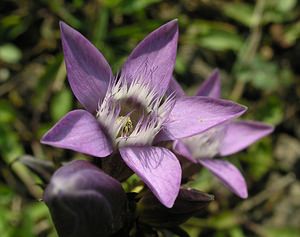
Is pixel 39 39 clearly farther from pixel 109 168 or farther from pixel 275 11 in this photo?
pixel 109 168

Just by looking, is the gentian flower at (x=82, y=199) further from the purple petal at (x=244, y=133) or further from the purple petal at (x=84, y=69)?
the purple petal at (x=244, y=133)

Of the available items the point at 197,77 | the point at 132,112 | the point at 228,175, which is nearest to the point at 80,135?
the point at 132,112

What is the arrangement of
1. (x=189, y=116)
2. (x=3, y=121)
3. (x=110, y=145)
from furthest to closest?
(x=3, y=121)
(x=189, y=116)
(x=110, y=145)

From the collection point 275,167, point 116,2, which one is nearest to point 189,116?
point 116,2

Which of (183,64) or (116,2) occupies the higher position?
(116,2)

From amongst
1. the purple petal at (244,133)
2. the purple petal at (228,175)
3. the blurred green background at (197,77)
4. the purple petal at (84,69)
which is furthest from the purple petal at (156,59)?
the blurred green background at (197,77)

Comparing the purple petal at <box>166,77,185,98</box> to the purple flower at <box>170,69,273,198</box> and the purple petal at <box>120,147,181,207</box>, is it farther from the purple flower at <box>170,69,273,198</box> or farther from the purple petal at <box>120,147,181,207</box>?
the purple petal at <box>120,147,181,207</box>

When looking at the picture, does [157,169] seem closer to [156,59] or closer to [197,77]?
[156,59]
